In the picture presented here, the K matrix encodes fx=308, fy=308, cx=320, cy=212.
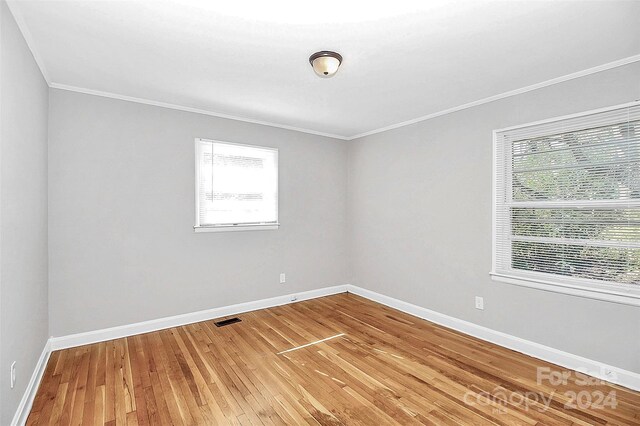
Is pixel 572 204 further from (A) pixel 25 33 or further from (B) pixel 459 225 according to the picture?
(A) pixel 25 33

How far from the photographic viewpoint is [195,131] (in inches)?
147

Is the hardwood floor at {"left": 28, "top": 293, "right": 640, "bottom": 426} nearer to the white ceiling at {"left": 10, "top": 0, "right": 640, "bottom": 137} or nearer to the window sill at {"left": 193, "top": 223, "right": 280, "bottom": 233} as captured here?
the window sill at {"left": 193, "top": 223, "right": 280, "bottom": 233}

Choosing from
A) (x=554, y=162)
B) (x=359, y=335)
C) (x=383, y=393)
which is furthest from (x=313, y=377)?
(x=554, y=162)

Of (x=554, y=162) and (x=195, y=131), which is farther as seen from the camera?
(x=195, y=131)

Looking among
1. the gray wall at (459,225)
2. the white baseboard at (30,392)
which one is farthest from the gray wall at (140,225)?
the gray wall at (459,225)

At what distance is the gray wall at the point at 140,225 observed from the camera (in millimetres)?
3041

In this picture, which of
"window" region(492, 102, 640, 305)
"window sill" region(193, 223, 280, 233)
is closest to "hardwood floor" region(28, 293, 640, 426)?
"window" region(492, 102, 640, 305)

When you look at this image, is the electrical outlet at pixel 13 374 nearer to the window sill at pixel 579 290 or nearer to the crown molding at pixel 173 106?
the crown molding at pixel 173 106

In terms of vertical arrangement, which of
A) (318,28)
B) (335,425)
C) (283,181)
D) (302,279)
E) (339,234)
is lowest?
(335,425)

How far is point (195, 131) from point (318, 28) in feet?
7.57

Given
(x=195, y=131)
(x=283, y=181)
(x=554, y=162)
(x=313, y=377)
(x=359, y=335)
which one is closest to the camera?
(x=313, y=377)

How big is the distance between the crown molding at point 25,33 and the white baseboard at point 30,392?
95.7 inches

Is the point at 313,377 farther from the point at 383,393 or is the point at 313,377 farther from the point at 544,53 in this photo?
the point at 544,53

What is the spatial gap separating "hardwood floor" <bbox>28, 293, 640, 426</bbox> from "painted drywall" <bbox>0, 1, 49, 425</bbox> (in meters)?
0.44
